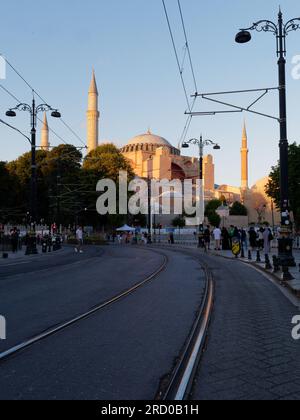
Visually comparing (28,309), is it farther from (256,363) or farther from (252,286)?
(252,286)

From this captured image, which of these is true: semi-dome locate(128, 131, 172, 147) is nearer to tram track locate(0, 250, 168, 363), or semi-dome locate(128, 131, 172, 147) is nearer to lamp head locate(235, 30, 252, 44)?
→ lamp head locate(235, 30, 252, 44)

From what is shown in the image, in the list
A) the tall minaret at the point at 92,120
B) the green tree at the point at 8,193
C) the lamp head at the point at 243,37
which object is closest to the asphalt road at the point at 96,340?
the lamp head at the point at 243,37

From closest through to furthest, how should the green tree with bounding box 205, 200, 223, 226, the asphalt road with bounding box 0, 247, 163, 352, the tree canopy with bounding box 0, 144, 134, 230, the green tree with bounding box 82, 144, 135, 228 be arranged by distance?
the asphalt road with bounding box 0, 247, 163, 352 < the tree canopy with bounding box 0, 144, 134, 230 < the green tree with bounding box 82, 144, 135, 228 < the green tree with bounding box 205, 200, 223, 226

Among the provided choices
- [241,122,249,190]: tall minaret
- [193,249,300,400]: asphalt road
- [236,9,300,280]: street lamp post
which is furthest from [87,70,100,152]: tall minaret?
[193,249,300,400]: asphalt road

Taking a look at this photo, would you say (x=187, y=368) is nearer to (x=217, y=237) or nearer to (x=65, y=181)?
(x=217, y=237)

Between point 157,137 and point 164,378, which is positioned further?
point 157,137

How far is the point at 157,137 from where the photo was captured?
131 m

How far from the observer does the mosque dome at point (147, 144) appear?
125 metres

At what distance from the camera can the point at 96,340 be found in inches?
222

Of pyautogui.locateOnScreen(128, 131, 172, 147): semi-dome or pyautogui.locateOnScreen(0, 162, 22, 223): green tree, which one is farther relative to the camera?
pyautogui.locateOnScreen(128, 131, 172, 147): semi-dome

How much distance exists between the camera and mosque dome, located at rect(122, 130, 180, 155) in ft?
411

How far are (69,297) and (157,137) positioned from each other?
405ft

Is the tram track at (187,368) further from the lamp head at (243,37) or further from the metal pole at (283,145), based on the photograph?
the lamp head at (243,37)
